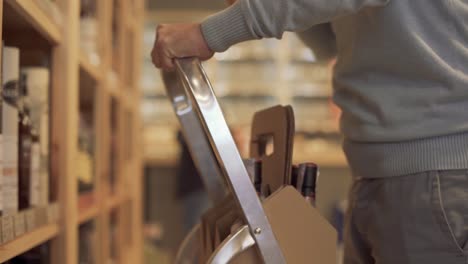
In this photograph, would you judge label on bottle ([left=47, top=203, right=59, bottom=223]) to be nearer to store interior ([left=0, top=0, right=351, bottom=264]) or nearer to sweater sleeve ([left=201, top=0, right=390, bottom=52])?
store interior ([left=0, top=0, right=351, bottom=264])

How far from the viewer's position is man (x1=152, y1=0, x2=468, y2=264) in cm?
85

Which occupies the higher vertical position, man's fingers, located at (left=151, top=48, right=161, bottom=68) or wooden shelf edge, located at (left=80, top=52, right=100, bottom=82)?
wooden shelf edge, located at (left=80, top=52, right=100, bottom=82)

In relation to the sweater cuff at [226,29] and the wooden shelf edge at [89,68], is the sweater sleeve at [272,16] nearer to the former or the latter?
the sweater cuff at [226,29]

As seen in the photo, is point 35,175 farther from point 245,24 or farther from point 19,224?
point 245,24

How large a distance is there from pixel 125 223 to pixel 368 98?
194 centimetres

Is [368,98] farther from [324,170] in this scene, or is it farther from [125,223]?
[324,170]

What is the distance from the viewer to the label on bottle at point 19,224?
99 centimetres

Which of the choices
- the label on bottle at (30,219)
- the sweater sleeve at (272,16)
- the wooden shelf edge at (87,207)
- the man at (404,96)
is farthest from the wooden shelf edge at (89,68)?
the sweater sleeve at (272,16)

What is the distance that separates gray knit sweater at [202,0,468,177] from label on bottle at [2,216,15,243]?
0.42 m

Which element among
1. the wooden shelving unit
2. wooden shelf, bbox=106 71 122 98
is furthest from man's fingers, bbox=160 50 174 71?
wooden shelf, bbox=106 71 122 98

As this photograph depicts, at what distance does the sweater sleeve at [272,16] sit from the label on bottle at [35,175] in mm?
525

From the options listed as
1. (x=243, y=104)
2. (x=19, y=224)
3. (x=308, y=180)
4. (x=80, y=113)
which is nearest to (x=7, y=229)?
(x=19, y=224)

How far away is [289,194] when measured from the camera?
0.87 m

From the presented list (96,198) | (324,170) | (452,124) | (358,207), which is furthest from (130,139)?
(324,170)
